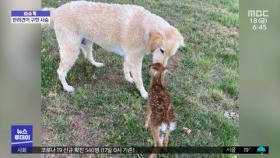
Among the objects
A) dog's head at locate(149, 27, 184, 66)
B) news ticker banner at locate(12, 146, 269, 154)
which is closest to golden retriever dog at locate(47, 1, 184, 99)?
dog's head at locate(149, 27, 184, 66)

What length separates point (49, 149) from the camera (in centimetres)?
266

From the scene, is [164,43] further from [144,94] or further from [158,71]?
[144,94]

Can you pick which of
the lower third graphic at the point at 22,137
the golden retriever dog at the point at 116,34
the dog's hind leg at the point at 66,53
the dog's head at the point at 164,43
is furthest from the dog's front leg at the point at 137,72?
the lower third graphic at the point at 22,137

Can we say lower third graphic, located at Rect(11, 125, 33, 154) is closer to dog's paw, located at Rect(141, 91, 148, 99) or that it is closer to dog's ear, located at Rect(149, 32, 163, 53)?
dog's paw, located at Rect(141, 91, 148, 99)

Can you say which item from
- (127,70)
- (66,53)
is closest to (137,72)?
(127,70)

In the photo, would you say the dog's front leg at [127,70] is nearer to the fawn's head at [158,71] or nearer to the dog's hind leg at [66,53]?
the fawn's head at [158,71]

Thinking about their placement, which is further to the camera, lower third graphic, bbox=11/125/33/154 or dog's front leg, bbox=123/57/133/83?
dog's front leg, bbox=123/57/133/83

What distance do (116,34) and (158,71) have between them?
35cm

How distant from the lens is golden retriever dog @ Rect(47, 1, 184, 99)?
2.68 meters

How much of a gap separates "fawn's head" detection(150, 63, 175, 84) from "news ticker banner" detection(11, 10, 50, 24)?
698mm
